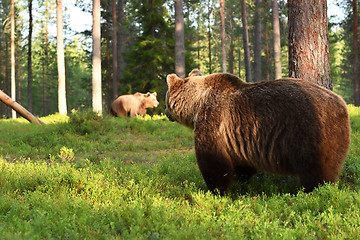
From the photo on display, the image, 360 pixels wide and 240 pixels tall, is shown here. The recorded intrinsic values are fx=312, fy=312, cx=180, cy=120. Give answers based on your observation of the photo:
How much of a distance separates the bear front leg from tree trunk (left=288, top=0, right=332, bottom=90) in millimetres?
2652

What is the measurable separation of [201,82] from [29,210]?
3.01 m

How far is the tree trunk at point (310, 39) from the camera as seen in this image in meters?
5.75

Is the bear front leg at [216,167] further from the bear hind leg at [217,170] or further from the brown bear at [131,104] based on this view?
the brown bear at [131,104]

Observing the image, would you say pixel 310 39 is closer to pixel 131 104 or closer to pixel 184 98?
pixel 184 98

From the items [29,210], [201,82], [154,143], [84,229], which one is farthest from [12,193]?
[154,143]

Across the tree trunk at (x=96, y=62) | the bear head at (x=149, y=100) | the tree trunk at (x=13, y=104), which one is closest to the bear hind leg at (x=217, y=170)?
the tree trunk at (x=13, y=104)

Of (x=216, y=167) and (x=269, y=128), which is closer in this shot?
(x=269, y=128)

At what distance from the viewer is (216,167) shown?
13.9 ft

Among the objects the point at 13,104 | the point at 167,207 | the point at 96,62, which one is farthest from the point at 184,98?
the point at 96,62

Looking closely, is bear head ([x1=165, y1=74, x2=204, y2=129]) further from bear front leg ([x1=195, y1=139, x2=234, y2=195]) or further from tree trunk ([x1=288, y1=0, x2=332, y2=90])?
tree trunk ([x1=288, y1=0, x2=332, y2=90])

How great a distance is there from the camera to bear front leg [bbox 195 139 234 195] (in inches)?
167

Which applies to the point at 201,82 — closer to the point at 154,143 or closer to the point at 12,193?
the point at 12,193

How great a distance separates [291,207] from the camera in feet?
12.1

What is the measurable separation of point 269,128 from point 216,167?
2.89 ft
